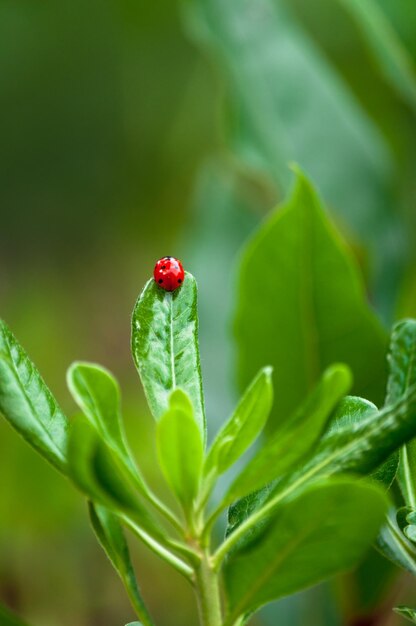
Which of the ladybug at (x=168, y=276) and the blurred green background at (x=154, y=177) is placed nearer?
the ladybug at (x=168, y=276)

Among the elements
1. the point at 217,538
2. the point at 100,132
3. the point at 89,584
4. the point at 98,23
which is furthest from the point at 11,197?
the point at 217,538

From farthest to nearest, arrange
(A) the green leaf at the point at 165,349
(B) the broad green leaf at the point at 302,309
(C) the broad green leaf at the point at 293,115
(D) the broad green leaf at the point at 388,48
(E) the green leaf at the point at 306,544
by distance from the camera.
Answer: (C) the broad green leaf at the point at 293,115, (D) the broad green leaf at the point at 388,48, (B) the broad green leaf at the point at 302,309, (A) the green leaf at the point at 165,349, (E) the green leaf at the point at 306,544

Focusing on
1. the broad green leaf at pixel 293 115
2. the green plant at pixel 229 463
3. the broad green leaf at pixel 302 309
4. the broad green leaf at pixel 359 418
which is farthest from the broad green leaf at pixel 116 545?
the broad green leaf at pixel 293 115

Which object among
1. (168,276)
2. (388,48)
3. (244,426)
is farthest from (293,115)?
(244,426)

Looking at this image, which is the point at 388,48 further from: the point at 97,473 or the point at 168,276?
the point at 97,473

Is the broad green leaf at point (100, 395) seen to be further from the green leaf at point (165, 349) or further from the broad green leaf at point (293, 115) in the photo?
the broad green leaf at point (293, 115)

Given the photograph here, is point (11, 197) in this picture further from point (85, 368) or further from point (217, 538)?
point (85, 368)

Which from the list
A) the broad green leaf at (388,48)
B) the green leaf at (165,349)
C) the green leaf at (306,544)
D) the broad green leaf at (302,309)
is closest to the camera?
the green leaf at (306,544)
